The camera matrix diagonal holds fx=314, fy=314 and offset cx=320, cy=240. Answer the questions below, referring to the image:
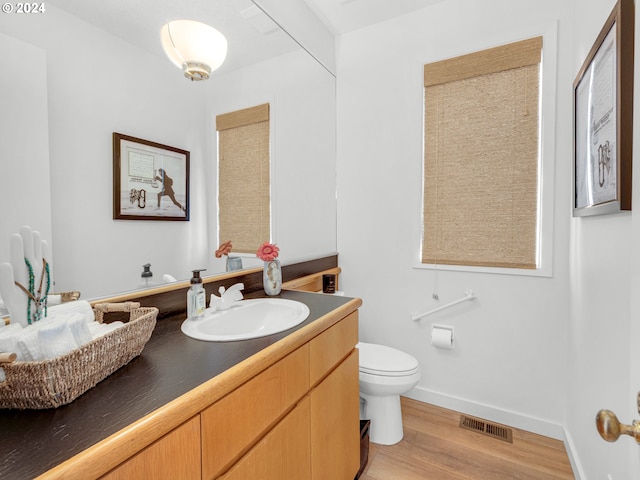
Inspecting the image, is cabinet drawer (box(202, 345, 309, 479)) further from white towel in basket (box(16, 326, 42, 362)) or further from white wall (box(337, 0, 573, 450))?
white wall (box(337, 0, 573, 450))

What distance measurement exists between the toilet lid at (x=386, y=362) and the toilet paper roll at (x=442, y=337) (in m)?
0.33

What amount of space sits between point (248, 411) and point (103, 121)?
3.36 feet

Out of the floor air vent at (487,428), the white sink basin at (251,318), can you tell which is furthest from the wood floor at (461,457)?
the white sink basin at (251,318)

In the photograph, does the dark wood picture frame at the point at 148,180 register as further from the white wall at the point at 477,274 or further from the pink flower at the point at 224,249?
the white wall at the point at 477,274

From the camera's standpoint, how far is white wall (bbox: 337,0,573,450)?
177 centimetres

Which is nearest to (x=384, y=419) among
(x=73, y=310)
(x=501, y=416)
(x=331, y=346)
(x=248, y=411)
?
(x=501, y=416)

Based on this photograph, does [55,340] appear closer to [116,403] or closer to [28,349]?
[28,349]

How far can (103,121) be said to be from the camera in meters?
1.05

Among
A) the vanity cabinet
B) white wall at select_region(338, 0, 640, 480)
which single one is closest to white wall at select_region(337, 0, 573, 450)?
white wall at select_region(338, 0, 640, 480)

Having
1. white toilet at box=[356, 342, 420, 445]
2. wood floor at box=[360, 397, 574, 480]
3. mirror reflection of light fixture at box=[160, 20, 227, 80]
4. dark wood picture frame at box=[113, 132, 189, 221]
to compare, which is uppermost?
mirror reflection of light fixture at box=[160, 20, 227, 80]

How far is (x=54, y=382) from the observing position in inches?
23.0

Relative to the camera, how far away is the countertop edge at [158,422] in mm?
457

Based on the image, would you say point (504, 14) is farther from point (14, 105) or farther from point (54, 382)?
point (54, 382)

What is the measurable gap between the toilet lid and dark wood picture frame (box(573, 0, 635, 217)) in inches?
43.2
